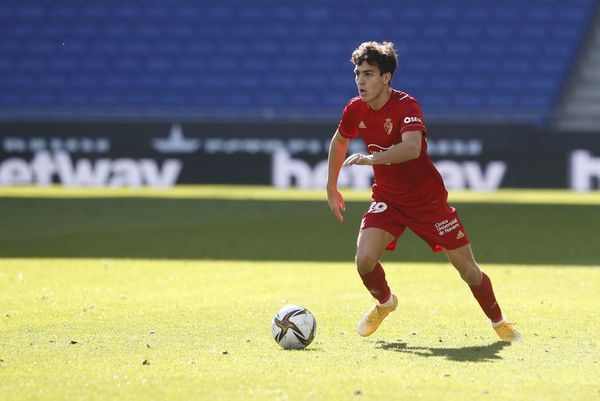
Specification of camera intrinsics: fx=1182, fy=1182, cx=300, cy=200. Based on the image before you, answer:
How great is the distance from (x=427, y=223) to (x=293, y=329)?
1.27 metres

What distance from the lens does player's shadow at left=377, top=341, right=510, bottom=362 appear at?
7.19 m

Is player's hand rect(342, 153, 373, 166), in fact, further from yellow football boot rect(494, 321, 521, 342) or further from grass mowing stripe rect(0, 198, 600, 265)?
grass mowing stripe rect(0, 198, 600, 265)

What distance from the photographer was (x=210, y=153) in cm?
2500

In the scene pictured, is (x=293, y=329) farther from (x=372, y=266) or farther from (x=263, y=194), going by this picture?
(x=263, y=194)

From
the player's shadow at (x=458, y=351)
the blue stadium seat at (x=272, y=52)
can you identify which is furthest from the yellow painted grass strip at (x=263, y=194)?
the player's shadow at (x=458, y=351)

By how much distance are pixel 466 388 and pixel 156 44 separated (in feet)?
80.7

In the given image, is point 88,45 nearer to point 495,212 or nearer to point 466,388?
point 495,212

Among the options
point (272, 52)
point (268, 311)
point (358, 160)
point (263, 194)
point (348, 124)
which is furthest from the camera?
point (272, 52)

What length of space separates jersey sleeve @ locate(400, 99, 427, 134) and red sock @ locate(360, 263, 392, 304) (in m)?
0.99

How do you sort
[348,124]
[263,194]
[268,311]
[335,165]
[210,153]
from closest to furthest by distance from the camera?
1. [348,124]
2. [335,165]
3. [268,311]
4. [263,194]
5. [210,153]

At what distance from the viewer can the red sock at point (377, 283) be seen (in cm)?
812

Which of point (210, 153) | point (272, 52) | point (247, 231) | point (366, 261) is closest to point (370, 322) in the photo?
point (366, 261)

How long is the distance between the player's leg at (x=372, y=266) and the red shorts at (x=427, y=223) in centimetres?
6

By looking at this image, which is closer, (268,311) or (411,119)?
(411,119)
